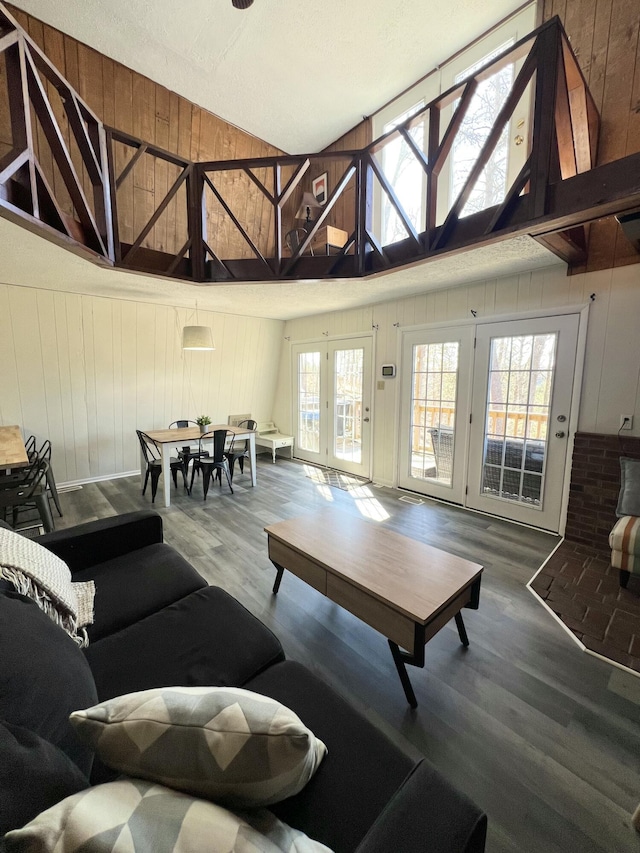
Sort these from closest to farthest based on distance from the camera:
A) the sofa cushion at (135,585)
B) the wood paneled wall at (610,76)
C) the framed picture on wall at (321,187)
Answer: the sofa cushion at (135,585) → the wood paneled wall at (610,76) → the framed picture on wall at (321,187)

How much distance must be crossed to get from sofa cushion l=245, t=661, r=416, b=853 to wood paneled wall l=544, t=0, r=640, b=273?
379 centimetres

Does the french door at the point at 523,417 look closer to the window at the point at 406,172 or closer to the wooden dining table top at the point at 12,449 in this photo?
the window at the point at 406,172

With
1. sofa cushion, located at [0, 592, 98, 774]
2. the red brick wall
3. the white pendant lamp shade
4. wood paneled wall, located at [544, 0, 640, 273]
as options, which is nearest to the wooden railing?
the white pendant lamp shade

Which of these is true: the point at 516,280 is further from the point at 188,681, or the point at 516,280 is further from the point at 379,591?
the point at 188,681

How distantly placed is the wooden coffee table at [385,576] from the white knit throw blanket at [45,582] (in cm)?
112

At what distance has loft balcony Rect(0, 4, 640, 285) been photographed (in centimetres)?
217

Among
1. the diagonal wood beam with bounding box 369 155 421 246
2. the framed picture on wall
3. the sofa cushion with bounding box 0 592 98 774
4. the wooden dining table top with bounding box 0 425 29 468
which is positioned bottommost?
the sofa cushion with bounding box 0 592 98 774

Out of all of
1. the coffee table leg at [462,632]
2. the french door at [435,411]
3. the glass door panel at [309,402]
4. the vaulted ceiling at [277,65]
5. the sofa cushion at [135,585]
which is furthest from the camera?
the glass door panel at [309,402]

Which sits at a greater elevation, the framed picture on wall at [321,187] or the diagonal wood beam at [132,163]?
the framed picture on wall at [321,187]

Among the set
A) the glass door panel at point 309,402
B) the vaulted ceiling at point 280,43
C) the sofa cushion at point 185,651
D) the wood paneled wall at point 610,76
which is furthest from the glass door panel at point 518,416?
the sofa cushion at point 185,651

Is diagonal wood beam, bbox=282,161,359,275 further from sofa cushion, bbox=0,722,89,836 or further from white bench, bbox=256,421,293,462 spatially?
sofa cushion, bbox=0,722,89,836

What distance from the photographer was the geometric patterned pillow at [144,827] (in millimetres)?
511

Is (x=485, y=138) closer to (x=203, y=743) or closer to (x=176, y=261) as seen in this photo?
(x=176, y=261)

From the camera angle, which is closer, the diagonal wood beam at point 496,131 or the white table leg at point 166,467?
the diagonal wood beam at point 496,131
